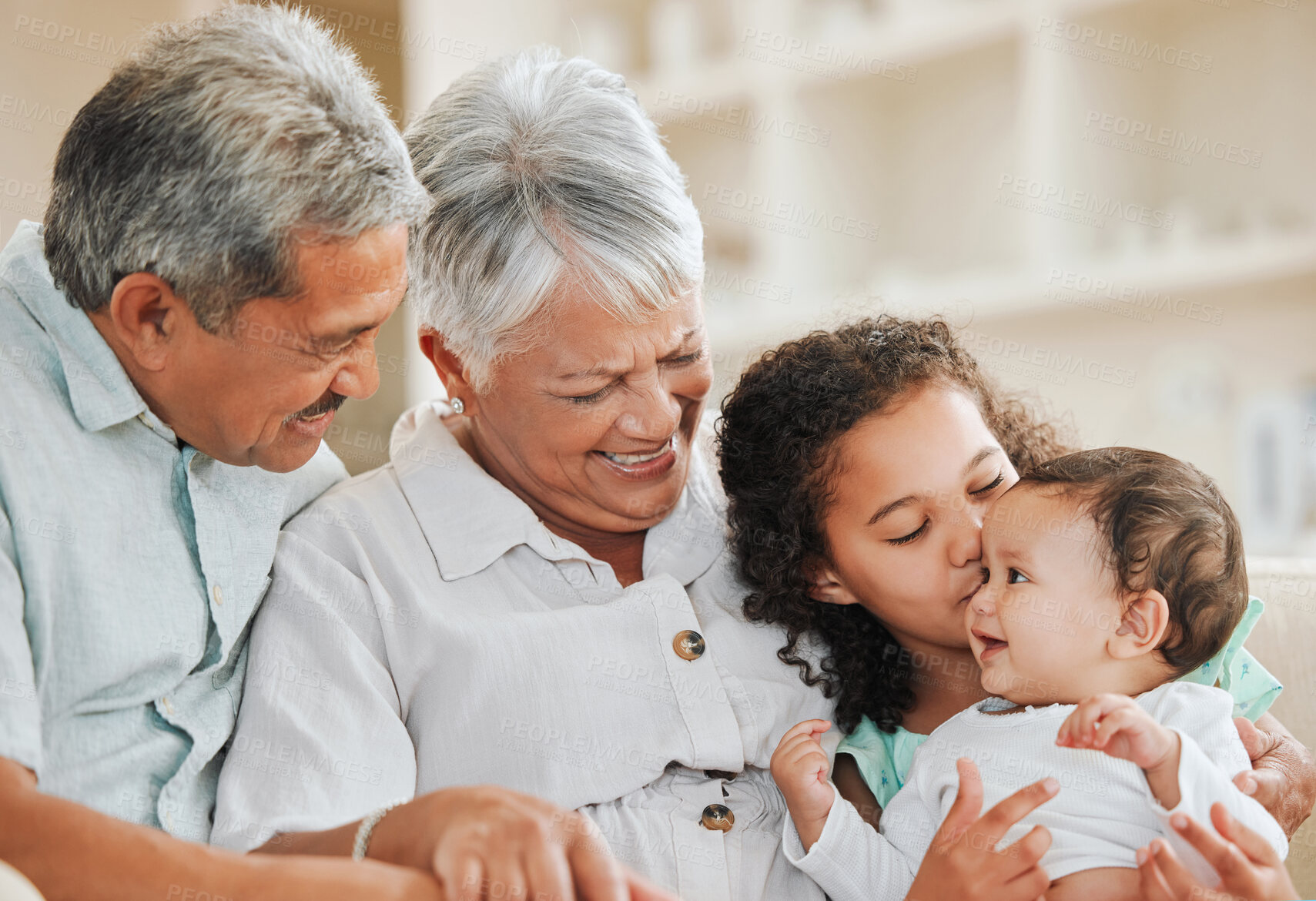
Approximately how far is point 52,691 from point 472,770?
0.49 metres

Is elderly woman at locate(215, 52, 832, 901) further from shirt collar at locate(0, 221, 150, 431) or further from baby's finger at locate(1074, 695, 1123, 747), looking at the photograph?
baby's finger at locate(1074, 695, 1123, 747)

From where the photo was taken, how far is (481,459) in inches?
69.9

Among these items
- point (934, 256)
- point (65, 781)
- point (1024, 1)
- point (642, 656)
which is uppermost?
point (1024, 1)

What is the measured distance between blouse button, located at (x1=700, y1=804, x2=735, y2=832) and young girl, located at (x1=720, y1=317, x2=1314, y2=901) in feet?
0.68

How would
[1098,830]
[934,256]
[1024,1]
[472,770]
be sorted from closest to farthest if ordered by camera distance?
[1098,830]
[472,770]
[1024,1]
[934,256]

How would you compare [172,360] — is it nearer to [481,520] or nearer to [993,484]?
[481,520]

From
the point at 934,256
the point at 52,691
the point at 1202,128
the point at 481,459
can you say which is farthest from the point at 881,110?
the point at 52,691

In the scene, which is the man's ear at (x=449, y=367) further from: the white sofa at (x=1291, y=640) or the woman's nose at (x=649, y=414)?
the white sofa at (x=1291, y=640)

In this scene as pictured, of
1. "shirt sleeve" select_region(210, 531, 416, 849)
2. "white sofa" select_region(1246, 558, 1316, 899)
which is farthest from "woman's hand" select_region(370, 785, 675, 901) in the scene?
"white sofa" select_region(1246, 558, 1316, 899)

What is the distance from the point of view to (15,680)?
1052 millimetres

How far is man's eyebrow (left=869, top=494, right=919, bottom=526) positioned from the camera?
1.52 meters

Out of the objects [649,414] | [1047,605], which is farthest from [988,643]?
[649,414]

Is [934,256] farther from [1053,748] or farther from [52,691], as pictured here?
[52,691]

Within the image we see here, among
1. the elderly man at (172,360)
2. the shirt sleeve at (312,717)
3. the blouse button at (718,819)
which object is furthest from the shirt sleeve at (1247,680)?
the shirt sleeve at (312,717)
